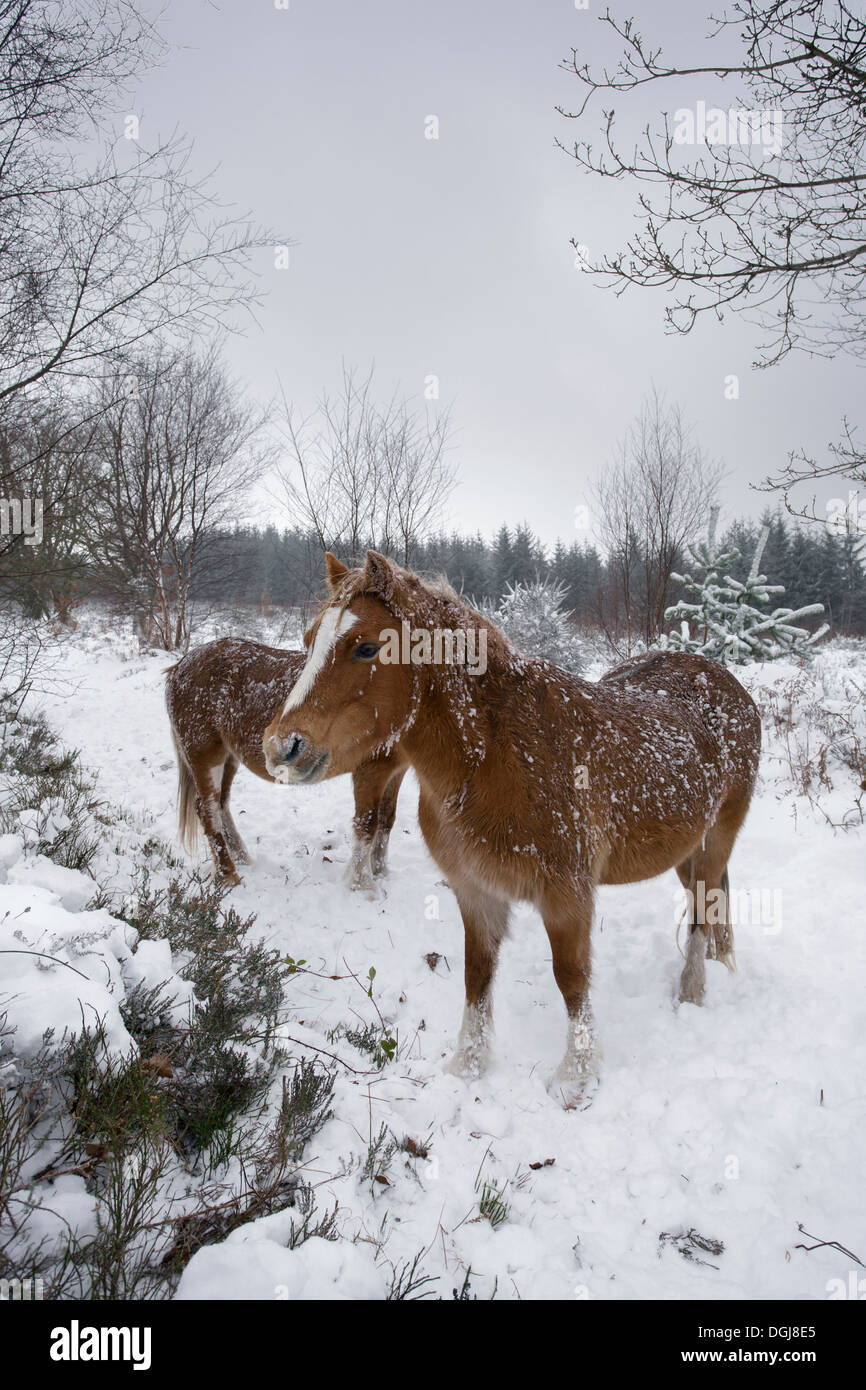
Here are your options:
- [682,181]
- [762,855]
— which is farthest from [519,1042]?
[682,181]

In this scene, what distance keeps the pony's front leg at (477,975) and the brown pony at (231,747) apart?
86.9 inches

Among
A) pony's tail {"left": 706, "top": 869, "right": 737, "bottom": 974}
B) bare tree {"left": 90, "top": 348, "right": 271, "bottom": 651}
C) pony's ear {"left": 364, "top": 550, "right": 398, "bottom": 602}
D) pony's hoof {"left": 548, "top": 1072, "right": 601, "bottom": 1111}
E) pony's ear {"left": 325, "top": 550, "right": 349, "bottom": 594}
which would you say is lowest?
pony's hoof {"left": 548, "top": 1072, "right": 601, "bottom": 1111}

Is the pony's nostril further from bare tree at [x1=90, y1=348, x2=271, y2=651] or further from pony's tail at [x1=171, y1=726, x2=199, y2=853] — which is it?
bare tree at [x1=90, y1=348, x2=271, y2=651]

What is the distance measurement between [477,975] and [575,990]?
50 centimetres

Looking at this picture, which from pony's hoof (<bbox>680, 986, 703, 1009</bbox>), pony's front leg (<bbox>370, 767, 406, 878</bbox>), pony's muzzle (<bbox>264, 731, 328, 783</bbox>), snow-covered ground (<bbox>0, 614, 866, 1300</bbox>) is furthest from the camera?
pony's front leg (<bbox>370, 767, 406, 878</bbox>)

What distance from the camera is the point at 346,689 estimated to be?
7.66ft

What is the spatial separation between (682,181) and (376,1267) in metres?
6.17

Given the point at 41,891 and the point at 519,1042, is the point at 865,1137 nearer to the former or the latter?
the point at 519,1042

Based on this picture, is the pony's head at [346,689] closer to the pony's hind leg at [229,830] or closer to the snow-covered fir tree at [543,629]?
the pony's hind leg at [229,830]

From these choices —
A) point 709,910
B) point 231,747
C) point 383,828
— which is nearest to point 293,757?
point 709,910

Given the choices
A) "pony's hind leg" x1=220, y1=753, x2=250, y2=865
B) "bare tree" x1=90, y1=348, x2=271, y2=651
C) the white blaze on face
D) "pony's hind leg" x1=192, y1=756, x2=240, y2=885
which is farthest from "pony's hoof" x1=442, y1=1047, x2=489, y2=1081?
"bare tree" x1=90, y1=348, x2=271, y2=651

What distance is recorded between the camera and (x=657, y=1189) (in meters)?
2.21

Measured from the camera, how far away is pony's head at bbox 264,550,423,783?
2.27 metres
